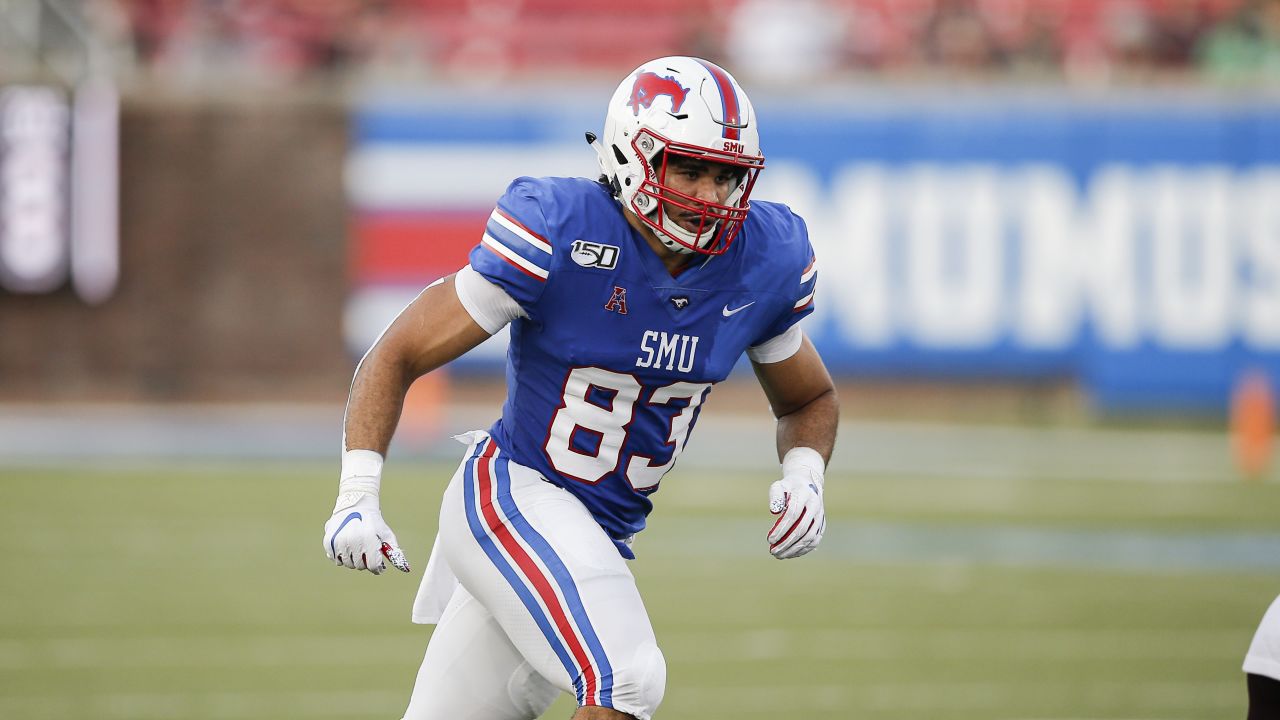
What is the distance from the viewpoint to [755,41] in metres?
14.5

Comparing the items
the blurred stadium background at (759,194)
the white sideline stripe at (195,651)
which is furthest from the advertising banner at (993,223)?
the white sideline stripe at (195,651)

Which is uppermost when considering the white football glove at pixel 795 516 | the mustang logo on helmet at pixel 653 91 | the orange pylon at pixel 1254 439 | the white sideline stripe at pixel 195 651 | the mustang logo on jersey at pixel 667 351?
the orange pylon at pixel 1254 439

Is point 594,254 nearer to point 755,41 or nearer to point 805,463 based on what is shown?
point 805,463

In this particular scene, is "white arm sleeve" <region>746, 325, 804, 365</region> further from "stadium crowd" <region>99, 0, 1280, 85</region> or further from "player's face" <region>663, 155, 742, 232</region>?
"stadium crowd" <region>99, 0, 1280, 85</region>

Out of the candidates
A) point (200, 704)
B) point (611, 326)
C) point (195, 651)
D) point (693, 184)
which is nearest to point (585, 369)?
point (611, 326)

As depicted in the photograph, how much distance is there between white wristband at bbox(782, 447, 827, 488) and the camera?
3748 millimetres

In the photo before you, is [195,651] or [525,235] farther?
[195,651]

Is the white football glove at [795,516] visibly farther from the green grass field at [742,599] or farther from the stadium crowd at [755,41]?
the stadium crowd at [755,41]

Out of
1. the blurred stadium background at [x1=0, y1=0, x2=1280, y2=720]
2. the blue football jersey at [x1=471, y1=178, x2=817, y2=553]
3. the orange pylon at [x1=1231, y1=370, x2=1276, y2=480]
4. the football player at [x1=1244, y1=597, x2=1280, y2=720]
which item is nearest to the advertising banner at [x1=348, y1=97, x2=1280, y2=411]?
the blurred stadium background at [x1=0, y1=0, x2=1280, y2=720]

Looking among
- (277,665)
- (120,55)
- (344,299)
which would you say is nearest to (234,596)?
(277,665)

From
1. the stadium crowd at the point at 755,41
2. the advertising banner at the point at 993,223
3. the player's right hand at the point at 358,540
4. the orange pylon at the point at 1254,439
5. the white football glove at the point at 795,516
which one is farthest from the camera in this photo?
the stadium crowd at the point at 755,41

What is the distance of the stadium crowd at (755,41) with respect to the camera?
45.8 feet

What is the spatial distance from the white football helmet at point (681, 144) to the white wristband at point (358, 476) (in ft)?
2.39

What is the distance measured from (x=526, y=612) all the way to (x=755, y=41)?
1159cm
